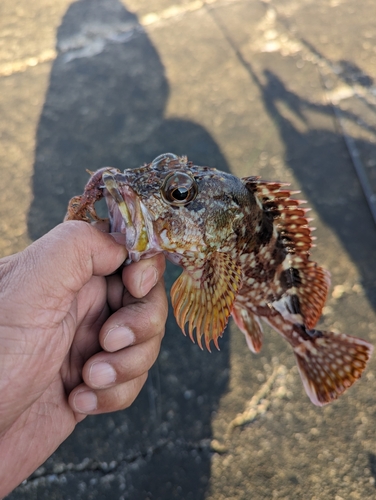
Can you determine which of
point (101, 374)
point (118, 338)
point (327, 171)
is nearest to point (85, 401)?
point (101, 374)

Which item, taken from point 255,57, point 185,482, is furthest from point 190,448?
point 255,57

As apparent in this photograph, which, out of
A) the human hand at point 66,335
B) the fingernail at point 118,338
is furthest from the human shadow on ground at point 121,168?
the fingernail at point 118,338

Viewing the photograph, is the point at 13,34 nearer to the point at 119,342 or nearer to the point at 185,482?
the point at 119,342

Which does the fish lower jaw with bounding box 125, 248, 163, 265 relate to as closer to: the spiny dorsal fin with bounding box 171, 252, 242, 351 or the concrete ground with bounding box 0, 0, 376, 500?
the spiny dorsal fin with bounding box 171, 252, 242, 351

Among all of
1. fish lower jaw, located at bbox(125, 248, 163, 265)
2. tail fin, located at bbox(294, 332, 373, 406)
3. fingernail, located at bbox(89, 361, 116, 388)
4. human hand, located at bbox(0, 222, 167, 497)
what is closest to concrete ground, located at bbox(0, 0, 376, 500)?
tail fin, located at bbox(294, 332, 373, 406)

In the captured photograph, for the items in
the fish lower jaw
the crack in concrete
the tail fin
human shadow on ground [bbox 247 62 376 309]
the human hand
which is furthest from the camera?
human shadow on ground [bbox 247 62 376 309]

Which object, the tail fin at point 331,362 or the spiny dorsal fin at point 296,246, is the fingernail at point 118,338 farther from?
the tail fin at point 331,362
